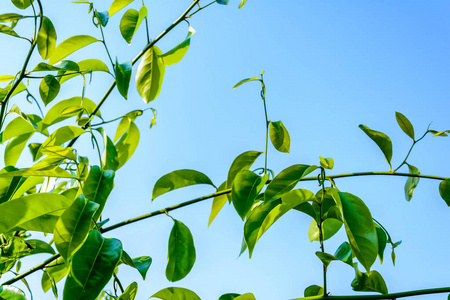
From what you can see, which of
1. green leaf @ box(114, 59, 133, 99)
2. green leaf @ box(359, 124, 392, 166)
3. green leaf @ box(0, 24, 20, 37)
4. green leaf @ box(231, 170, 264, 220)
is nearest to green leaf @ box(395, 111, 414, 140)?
green leaf @ box(359, 124, 392, 166)

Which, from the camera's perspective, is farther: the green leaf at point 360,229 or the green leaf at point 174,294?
the green leaf at point 174,294

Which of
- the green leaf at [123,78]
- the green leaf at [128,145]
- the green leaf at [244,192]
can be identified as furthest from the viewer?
the green leaf at [128,145]

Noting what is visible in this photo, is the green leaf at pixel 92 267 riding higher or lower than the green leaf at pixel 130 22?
lower

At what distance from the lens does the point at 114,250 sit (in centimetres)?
44

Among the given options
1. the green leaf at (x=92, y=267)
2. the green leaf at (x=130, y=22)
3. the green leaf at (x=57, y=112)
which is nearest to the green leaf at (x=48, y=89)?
the green leaf at (x=57, y=112)

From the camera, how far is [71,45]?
2.49 ft

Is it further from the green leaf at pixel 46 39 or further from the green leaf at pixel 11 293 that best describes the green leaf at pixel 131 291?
the green leaf at pixel 46 39

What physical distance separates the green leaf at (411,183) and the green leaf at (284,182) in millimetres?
231

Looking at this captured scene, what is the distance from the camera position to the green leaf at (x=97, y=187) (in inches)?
19.4

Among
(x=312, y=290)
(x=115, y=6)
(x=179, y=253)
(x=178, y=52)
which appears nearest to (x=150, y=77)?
(x=178, y=52)

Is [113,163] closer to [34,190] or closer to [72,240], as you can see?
[72,240]

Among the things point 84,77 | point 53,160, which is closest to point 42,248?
point 53,160

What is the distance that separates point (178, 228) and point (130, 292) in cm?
11

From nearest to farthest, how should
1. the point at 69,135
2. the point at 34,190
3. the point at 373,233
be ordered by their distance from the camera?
the point at 373,233, the point at 69,135, the point at 34,190
